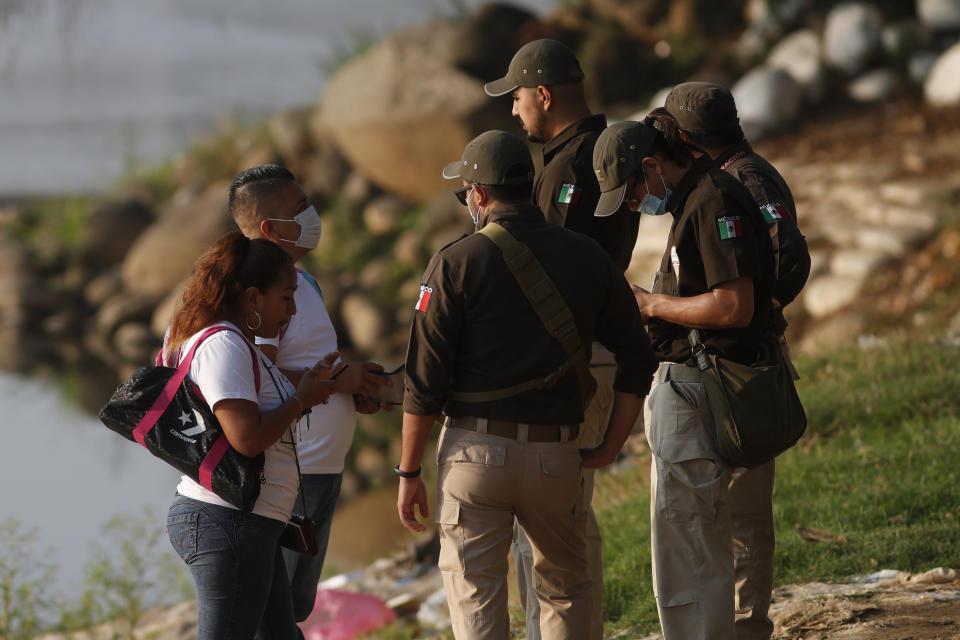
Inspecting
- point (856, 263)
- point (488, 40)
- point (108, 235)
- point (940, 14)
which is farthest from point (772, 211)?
point (108, 235)

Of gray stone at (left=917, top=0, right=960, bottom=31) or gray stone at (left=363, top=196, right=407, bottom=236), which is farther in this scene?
gray stone at (left=363, top=196, right=407, bottom=236)

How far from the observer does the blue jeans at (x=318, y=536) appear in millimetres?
3865

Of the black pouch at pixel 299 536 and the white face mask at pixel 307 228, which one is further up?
the white face mask at pixel 307 228

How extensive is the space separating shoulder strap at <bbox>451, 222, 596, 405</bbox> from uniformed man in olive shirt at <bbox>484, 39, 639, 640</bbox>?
27.1 inches

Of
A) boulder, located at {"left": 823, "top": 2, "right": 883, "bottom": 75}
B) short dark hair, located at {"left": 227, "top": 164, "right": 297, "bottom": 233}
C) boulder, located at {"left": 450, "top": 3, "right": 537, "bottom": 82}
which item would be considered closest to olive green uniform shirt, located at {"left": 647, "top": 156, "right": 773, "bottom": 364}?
short dark hair, located at {"left": 227, "top": 164, "right": 297, "bottom": 233}

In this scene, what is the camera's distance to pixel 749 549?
3977 mm

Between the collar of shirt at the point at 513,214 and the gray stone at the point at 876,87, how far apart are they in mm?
12944

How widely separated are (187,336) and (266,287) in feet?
0.90

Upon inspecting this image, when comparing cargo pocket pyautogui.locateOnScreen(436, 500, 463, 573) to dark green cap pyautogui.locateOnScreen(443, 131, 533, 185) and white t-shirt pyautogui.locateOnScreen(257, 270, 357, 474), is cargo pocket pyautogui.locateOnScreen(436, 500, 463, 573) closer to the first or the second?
white t-shirt pyautogui.locateOnScreen(257, 270, 357, 474)

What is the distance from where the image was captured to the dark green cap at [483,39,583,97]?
4.14 metres

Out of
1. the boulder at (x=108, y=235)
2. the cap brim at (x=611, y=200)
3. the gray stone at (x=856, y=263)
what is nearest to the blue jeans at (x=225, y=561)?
the cap brim at (x=611, y=200)

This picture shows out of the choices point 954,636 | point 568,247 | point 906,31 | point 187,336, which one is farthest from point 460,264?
point 906,31

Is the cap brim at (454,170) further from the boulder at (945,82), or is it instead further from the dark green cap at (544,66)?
the boulder at (945,82)

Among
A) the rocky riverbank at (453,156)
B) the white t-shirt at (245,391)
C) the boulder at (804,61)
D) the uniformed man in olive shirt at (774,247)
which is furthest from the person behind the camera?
the boulder at (804,61)
